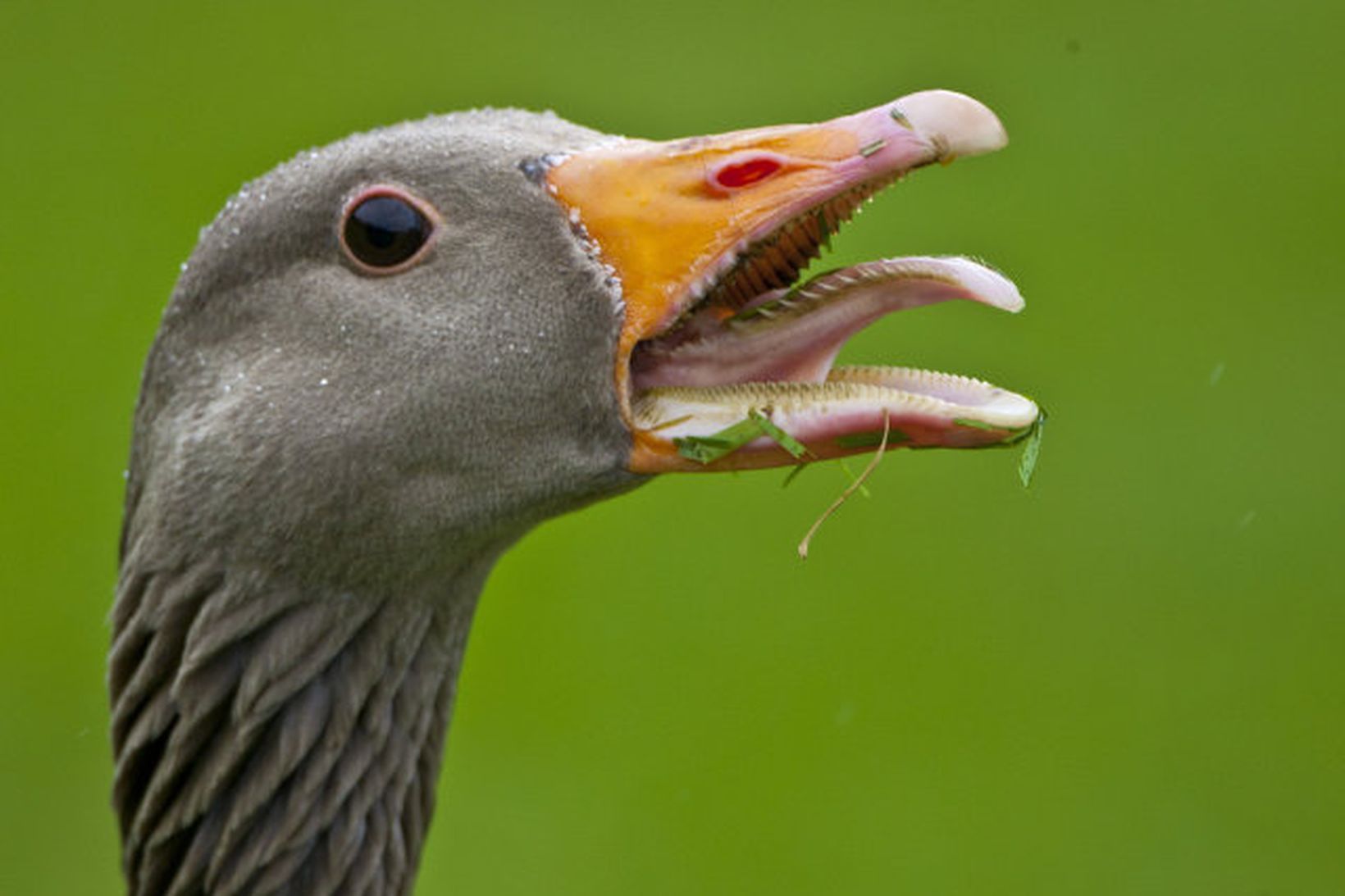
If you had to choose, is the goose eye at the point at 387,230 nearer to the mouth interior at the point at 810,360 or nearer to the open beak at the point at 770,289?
the open beak at the point at 770,289

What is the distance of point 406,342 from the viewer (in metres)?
4.38

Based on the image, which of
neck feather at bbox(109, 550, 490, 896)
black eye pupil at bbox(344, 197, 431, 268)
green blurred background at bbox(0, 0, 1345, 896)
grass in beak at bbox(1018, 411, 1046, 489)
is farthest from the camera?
green blurred background at bbox(0, 0, 1345, 896)

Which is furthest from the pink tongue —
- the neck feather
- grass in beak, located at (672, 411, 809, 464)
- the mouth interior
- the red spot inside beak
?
the neck feather

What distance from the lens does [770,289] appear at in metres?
4.38

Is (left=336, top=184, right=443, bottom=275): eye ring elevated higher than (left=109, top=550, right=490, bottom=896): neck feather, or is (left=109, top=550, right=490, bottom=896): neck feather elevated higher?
(left=336, top=184, right=443, bottom=275): eye ring

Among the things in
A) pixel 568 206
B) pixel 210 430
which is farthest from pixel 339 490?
pixel 568 206

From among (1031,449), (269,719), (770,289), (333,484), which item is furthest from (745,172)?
(269,719)

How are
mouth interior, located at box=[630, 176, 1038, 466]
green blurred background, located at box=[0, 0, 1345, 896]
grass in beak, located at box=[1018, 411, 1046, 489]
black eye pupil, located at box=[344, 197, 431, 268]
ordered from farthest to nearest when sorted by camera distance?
green blurred background, located at box=[0, 0, 1345, 896]
black eye pupil, located at box=[344, 197, 431, 268]
grass in beak, located at box=[1018, 411, 1046, 489]
mouth interior, located at box=[630, 176, 1038, 466]

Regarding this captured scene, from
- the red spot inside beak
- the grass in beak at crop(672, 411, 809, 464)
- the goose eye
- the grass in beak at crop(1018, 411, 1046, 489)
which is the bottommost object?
the grass in beak at crop(1018, 411, 1046, 489)

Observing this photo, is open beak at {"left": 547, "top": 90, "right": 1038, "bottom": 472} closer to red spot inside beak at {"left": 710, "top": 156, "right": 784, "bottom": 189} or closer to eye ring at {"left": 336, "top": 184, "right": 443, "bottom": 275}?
red spot inside beak at {"left": 710, "top": 156, "right": 784, "bottom": 189}

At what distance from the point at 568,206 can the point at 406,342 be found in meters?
0.41

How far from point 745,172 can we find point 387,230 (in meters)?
0.72

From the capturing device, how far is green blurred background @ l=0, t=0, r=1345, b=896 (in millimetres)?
8367

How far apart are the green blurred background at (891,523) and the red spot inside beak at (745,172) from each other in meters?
4.47
